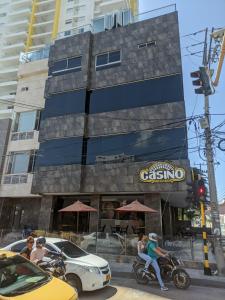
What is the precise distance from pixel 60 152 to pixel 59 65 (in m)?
7.94

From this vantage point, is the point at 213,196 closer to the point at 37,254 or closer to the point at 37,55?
the point at 37,254

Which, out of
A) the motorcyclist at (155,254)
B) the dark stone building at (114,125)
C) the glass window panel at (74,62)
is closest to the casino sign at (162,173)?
the dark stone building at (114,125)

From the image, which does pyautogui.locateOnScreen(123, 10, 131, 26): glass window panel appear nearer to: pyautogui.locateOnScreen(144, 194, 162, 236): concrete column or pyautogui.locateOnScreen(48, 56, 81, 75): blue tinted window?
pyautogui.locateOnScreen(48, 56, 81, 75): blue tinted window

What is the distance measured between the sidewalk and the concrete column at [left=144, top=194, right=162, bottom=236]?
404cm

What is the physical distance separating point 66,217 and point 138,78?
38.9 feet

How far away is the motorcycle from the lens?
6.89 metres

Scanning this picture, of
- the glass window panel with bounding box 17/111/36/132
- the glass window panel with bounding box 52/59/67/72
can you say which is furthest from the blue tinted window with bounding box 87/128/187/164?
the glass window panel with bounding box 52/59/67/72

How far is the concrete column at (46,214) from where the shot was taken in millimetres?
19709

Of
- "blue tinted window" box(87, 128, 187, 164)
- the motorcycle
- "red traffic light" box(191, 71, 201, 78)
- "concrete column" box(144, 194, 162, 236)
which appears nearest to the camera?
the motorcycle

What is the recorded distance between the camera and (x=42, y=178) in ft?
66.6

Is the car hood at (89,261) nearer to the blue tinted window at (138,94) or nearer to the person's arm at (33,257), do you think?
the person's arm at (33,257)

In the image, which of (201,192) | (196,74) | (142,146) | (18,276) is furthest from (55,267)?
(142,146)

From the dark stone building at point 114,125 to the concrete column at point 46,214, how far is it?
0.07 meters

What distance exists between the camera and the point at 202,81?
41.2ft
